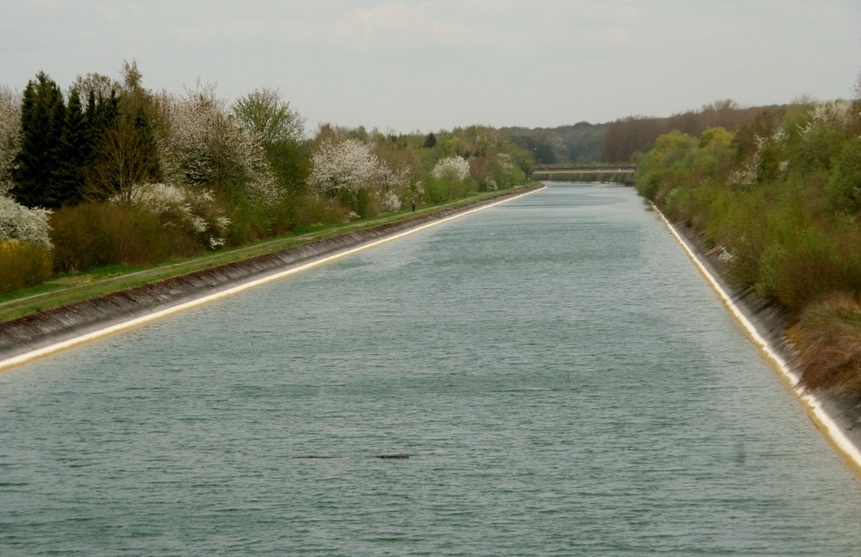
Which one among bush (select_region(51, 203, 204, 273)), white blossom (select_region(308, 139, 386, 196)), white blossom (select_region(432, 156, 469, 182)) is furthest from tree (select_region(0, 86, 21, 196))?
white blossom (select_region(432, 156, 469, 182))

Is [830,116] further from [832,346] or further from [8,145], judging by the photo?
[832,346]

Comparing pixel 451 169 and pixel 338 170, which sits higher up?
pixel 338 170

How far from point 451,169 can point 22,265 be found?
415 ft

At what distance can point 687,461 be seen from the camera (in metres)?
16.3

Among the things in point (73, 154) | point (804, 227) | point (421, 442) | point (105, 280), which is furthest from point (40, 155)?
point (421, 442)

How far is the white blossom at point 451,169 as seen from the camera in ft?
519

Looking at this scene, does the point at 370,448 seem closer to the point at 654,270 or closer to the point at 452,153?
the point at 654,270

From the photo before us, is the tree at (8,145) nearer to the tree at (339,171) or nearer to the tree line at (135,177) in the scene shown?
the tree line at (135,177)

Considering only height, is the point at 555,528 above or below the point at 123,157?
below

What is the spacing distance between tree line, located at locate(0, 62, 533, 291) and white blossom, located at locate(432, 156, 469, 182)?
79.4 meters

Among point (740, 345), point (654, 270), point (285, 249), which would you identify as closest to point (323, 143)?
point (285, 249)

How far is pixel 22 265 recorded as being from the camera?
3597 cm

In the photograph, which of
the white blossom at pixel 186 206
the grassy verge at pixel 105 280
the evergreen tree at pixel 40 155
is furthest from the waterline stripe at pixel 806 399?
the evergreen tree at pixel 40 155

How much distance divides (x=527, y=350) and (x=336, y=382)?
526cm
